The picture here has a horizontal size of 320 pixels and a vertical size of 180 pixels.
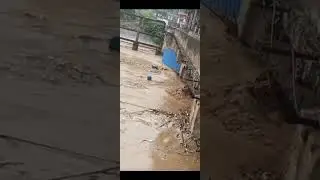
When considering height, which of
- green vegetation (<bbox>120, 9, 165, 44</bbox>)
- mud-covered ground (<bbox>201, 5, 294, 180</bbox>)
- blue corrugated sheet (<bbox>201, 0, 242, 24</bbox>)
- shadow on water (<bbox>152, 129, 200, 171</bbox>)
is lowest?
shadow on water (<bbox>152, 129, 200, 171</bbox>)

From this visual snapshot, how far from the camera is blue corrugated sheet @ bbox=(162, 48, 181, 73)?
5.58ft

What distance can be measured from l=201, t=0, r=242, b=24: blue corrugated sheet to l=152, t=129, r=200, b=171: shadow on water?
0.47 m

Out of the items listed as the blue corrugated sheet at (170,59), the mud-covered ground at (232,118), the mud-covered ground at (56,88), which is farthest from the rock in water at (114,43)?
the mud-covered ground at (232,118)

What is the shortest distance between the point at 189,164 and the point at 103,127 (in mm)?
337

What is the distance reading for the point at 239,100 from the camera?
5.44 ft

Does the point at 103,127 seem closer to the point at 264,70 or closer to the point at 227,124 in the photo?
the point at 227,124

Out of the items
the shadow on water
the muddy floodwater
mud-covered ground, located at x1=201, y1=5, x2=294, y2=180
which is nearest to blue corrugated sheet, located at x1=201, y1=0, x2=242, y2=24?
mud-covered ground, located at x1=201, y1=5, x2=294, y2=180

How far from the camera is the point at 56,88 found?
1.62 m

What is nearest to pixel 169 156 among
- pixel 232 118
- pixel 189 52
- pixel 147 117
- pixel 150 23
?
pixel 147 117

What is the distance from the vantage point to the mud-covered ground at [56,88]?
5.29 ft

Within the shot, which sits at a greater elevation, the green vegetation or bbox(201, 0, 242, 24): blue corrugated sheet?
bbox(201, 0, 242, 24): blue corrugated sheet

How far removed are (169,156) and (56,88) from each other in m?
0.47

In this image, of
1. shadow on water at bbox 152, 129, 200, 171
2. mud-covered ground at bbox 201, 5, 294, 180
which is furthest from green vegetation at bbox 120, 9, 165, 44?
shadow on water at bbox 152, 129, 200, 171

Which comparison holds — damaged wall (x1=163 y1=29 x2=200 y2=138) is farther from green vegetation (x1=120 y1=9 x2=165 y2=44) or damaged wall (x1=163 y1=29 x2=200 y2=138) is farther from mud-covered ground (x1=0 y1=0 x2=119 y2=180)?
mud-covered ground (x1=0 y1=0 x2=119 y2=180)
